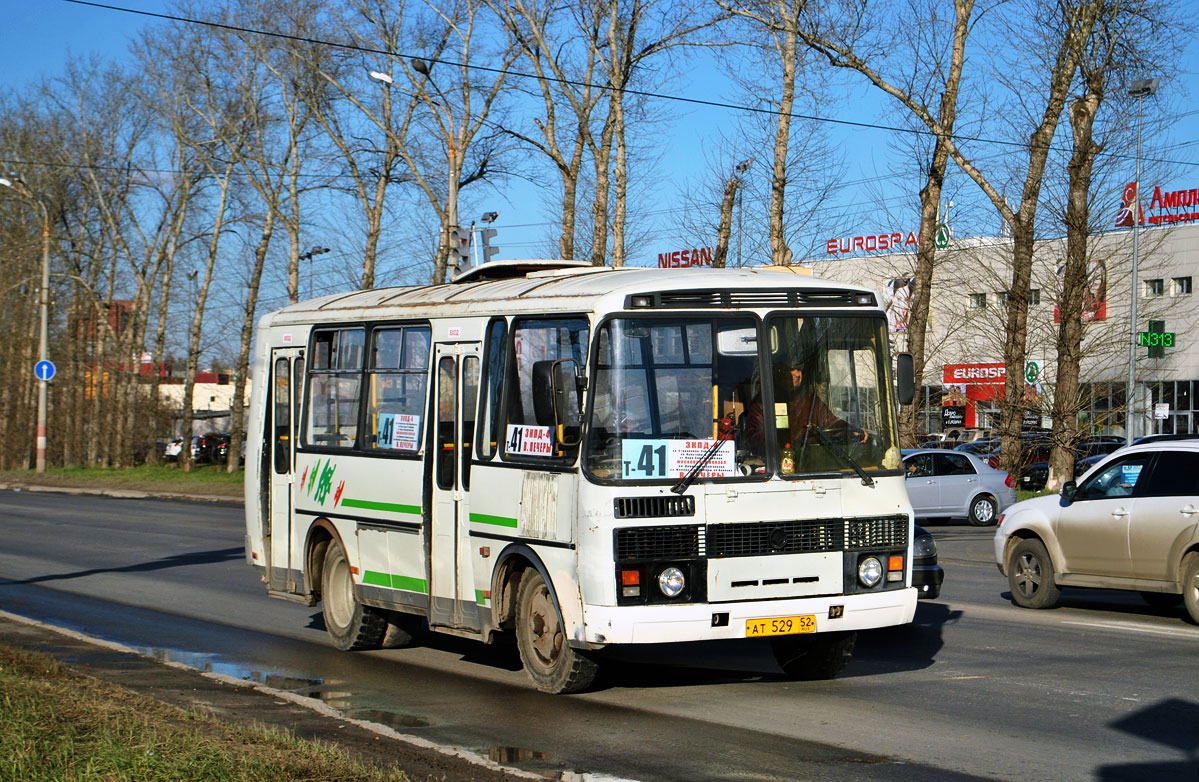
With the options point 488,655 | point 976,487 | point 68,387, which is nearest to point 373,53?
point 976,487

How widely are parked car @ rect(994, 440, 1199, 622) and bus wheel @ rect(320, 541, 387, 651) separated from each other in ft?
21.6

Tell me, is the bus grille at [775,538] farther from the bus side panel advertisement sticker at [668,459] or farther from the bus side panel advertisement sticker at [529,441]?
the bus side panel advertisement sticker at [529,441]

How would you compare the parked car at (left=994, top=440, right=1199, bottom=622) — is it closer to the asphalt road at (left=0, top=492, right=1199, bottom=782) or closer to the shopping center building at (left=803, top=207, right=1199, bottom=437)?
the asphalt road at (left=0, top=492, right=1199, bottom=782)

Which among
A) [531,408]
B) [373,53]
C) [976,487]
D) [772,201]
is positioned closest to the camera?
[531,408]

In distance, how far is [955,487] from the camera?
2789 cm

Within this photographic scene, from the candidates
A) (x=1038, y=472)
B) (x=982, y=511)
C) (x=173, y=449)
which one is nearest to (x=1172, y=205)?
(x=1038, y=472)

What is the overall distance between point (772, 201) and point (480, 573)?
23.2 m

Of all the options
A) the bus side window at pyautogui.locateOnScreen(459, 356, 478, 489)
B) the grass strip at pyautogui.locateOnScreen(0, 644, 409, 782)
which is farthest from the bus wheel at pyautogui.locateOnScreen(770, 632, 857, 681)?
the grass strip at pyautogui.locateOnScreen(0, 644, 409, 782)

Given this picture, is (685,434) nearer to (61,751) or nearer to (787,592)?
(787,592)

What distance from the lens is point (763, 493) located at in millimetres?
8969

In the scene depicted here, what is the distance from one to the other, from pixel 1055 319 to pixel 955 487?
319 inches

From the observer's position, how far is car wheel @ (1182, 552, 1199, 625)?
12586 millimetres

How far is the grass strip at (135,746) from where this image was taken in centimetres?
651

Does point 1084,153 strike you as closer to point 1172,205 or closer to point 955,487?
point 955,487
